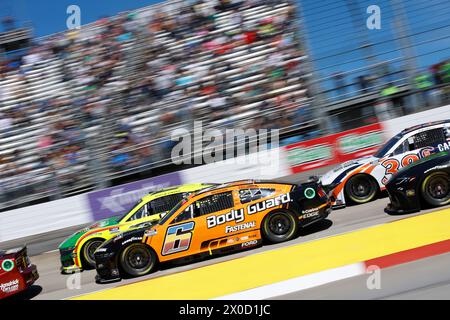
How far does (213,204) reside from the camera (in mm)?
7902

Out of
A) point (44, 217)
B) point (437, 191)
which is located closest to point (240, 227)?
point (437, 191)

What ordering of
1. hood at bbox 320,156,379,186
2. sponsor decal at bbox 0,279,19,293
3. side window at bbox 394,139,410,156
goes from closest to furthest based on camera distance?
sponsor decal at bbox 0,279,19,293 → side window at bbox 394,139,410,156 → hood at bbox 320,156,379,186

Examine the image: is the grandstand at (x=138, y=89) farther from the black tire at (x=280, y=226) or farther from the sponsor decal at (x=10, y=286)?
the black tire at (x=280, y=226)

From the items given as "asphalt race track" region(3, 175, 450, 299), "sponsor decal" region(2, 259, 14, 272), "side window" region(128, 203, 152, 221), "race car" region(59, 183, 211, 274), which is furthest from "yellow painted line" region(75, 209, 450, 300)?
"side window" region(128, 203, 152, 221)

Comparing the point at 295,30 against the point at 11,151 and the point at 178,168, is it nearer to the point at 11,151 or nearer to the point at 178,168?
the point at 178,168

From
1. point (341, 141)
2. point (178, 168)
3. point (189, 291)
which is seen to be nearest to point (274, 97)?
point (341, 141)

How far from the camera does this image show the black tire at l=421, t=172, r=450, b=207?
8023 mm

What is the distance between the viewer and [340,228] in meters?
8.34

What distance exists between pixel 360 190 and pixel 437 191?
75.6 inches

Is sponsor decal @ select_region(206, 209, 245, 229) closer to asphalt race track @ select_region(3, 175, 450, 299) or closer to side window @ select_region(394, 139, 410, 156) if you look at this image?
asphalt race track @ select_region(3, 175, 450, 299)

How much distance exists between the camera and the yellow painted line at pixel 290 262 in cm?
613

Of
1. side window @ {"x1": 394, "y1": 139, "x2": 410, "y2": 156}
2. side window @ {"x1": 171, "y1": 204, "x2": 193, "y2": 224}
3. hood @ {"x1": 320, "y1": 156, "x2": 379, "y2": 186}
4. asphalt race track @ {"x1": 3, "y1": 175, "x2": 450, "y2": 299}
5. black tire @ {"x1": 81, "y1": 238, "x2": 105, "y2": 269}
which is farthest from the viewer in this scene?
hood @ {"x1": 320, "y1": 156, "x2": 379, "y2": 186}

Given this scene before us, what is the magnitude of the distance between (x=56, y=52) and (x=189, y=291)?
12418 mm

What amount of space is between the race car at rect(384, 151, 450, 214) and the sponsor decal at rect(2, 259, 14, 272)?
21.6 ft
